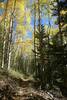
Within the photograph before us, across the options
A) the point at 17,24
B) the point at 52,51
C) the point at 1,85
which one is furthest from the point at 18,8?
the point at 1,85

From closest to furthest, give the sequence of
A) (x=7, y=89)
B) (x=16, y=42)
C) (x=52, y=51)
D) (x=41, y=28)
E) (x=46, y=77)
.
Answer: (x=7, y=89), (x=52, y=51), (x=46, y=77), (x=41, y=28), (x=16, y=42)

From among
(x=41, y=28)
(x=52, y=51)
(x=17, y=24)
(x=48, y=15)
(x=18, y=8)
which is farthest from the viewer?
(x=17, y=24)

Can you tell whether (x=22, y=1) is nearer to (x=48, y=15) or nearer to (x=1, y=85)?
(x=48, y=15)

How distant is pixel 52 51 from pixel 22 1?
8.21 m

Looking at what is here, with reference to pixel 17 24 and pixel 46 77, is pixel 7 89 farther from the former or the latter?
pixel 17 24

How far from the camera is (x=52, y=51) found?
15.3 m

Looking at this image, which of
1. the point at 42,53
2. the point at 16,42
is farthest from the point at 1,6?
the point at 16,42

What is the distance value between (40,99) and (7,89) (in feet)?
5.52

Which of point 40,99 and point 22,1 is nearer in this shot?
point 40,99

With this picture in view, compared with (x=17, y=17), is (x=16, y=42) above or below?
below

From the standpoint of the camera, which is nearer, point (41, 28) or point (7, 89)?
point (7, 89)

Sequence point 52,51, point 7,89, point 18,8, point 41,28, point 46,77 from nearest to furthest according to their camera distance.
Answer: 1. point 7,89
2. point 52,51
3. point 46,77
4. point 41,28
5. point 18,8

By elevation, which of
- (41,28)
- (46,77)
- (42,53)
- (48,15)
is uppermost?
(48,15)

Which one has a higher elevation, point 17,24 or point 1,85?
point 17,24
